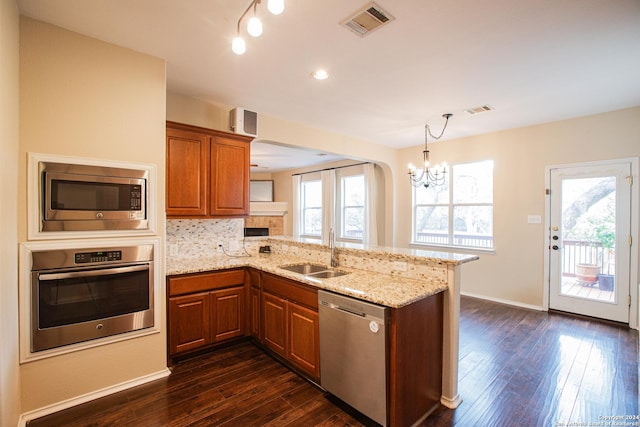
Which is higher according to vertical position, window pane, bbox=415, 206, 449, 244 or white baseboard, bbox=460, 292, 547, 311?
window pane, bbox=415, 206, 449, 244

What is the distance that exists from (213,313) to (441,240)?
4.24 metres

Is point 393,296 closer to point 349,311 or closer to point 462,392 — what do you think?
point 349,311

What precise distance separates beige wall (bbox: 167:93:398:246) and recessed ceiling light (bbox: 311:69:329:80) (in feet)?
4.28

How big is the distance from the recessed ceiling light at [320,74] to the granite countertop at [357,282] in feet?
6.19

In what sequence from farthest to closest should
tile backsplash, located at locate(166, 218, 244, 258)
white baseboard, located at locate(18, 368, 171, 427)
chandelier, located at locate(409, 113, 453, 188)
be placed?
1. chandelier, located at locate(409, 113, 453, 188)
2. tile backsplash, located at locate(166, 218, 244, 258)
3. white baseboard, located at locate(18, 368, 171, 427)

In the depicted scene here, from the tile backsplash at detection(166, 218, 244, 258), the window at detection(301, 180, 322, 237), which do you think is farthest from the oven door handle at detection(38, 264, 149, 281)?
the window at detection(301, 180, 322, 237)

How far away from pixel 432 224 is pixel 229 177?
13.1ft

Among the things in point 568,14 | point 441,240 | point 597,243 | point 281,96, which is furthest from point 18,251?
point 597,243

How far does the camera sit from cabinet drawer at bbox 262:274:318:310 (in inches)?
92.8

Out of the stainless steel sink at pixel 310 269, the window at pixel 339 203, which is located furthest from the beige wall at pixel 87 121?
the window at pixel 339 203

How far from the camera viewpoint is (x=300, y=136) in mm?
4410

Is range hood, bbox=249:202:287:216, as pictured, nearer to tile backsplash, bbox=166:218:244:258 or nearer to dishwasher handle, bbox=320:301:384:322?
tile backsplash, bbox=166:218:244:258

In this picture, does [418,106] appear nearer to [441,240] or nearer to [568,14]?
[568,14]

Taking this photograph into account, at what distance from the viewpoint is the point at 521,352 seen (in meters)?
2.99
